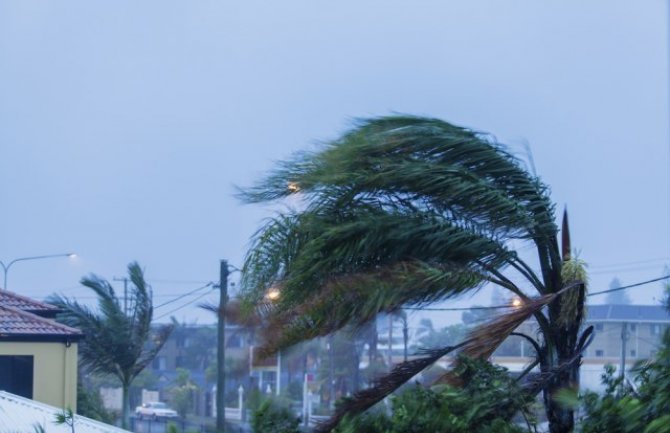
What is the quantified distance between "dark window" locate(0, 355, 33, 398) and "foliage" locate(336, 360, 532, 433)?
12384 millimetres

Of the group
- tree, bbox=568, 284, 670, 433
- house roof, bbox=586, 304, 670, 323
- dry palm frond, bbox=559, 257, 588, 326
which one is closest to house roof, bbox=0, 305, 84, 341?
house roof, bbox=586, 304, 670, 323

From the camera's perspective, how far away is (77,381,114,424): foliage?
19983 mm

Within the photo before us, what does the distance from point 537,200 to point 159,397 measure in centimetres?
2134

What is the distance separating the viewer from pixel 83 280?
19.6 meters

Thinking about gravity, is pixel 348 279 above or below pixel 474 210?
below

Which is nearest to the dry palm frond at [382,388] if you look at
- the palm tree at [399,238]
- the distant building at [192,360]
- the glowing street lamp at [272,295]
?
the palm tree at [399,238]

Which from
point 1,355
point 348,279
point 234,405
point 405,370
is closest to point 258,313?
point 348,279

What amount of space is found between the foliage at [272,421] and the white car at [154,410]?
1638 centimetres

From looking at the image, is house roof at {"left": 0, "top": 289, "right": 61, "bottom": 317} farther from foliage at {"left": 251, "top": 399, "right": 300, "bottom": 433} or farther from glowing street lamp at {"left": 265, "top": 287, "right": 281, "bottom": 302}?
glowing street lamp at {"left": 265, "top": 287, "right": 281, "bottom": 302}

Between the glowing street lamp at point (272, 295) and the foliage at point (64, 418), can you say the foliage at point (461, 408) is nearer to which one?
the glowing street lamp at point (272, 295)

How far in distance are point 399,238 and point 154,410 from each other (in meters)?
19.0

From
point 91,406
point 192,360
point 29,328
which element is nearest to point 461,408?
point 29,328

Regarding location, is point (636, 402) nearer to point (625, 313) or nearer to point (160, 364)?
point (625, 313)

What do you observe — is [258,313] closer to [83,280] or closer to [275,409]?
[275,409]
